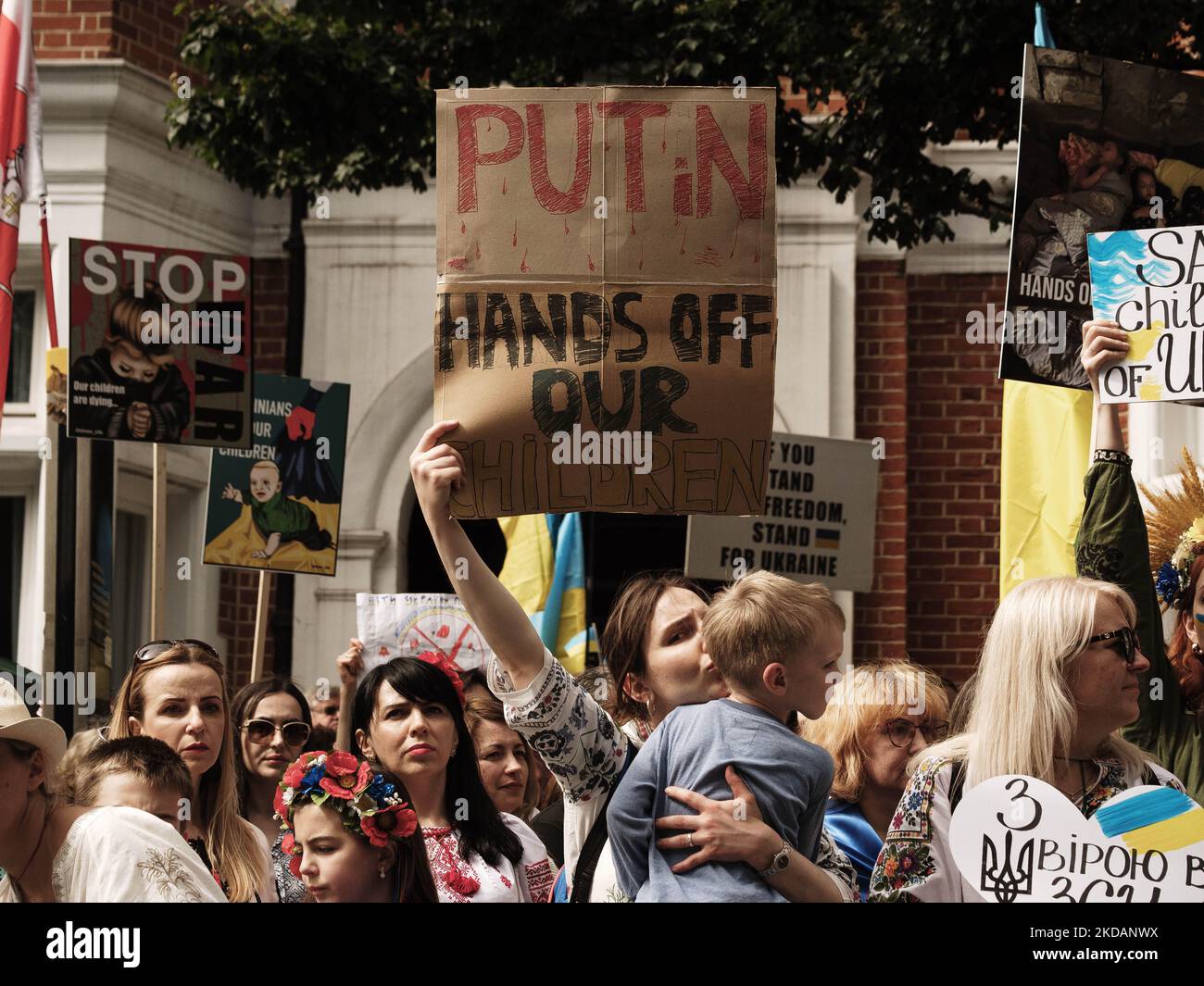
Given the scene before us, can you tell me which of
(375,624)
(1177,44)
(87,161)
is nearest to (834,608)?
(375,624)

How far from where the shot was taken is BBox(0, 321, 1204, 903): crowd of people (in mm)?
3305

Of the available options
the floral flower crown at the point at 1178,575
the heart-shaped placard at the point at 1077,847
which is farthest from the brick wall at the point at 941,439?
the heart-shaped placard at the point at 1077,847

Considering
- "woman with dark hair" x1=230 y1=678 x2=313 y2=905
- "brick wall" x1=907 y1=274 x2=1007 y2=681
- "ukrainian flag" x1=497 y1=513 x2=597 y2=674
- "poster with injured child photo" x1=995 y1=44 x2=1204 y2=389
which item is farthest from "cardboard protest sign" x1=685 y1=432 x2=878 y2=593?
"brick wall" x1=907 y1=274 x2=1007 y2=681

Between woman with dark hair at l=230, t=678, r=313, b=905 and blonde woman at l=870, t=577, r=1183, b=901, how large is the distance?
263 centimetres

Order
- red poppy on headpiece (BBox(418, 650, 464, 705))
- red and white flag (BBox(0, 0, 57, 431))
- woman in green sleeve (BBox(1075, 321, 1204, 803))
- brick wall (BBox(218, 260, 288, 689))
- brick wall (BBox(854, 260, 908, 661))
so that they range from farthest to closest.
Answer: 1. brick wall (BBox(218, 260, 288, 689))
2. brick wall (BBox(854, 260, 908, 661))
3. red and white flag (BBox(0, 0, 57, 431))
4. red poppy on headpiece (BBox(418, 650, 464, 705))
5. woman in green sleeve (BBox(1075, 321, 1204, 803))

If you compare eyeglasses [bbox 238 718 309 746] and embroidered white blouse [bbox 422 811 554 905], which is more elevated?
eyeglasses [bbox 238 718 309 746]

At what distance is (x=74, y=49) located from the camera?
10.1m

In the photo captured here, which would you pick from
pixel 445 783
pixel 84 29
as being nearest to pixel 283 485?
pixel 445 783

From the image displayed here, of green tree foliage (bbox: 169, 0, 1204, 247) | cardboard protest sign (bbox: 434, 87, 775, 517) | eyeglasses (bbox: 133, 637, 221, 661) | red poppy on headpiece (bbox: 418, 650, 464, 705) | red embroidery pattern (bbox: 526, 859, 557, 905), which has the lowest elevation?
red embroidery pattern (bbox: 526, 859, 557, 905)

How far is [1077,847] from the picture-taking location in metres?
3.20

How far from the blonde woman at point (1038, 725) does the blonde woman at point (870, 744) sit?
3.01ft

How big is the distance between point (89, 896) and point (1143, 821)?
1.76 metres

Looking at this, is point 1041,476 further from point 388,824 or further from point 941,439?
point 941,439

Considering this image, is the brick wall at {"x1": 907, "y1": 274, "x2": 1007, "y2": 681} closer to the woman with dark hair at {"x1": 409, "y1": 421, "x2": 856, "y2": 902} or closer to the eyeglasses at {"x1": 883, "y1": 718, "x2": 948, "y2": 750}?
the eyeglasses at {"x1": 883, "y1": 718, "x2": 948, "y2": 750}
